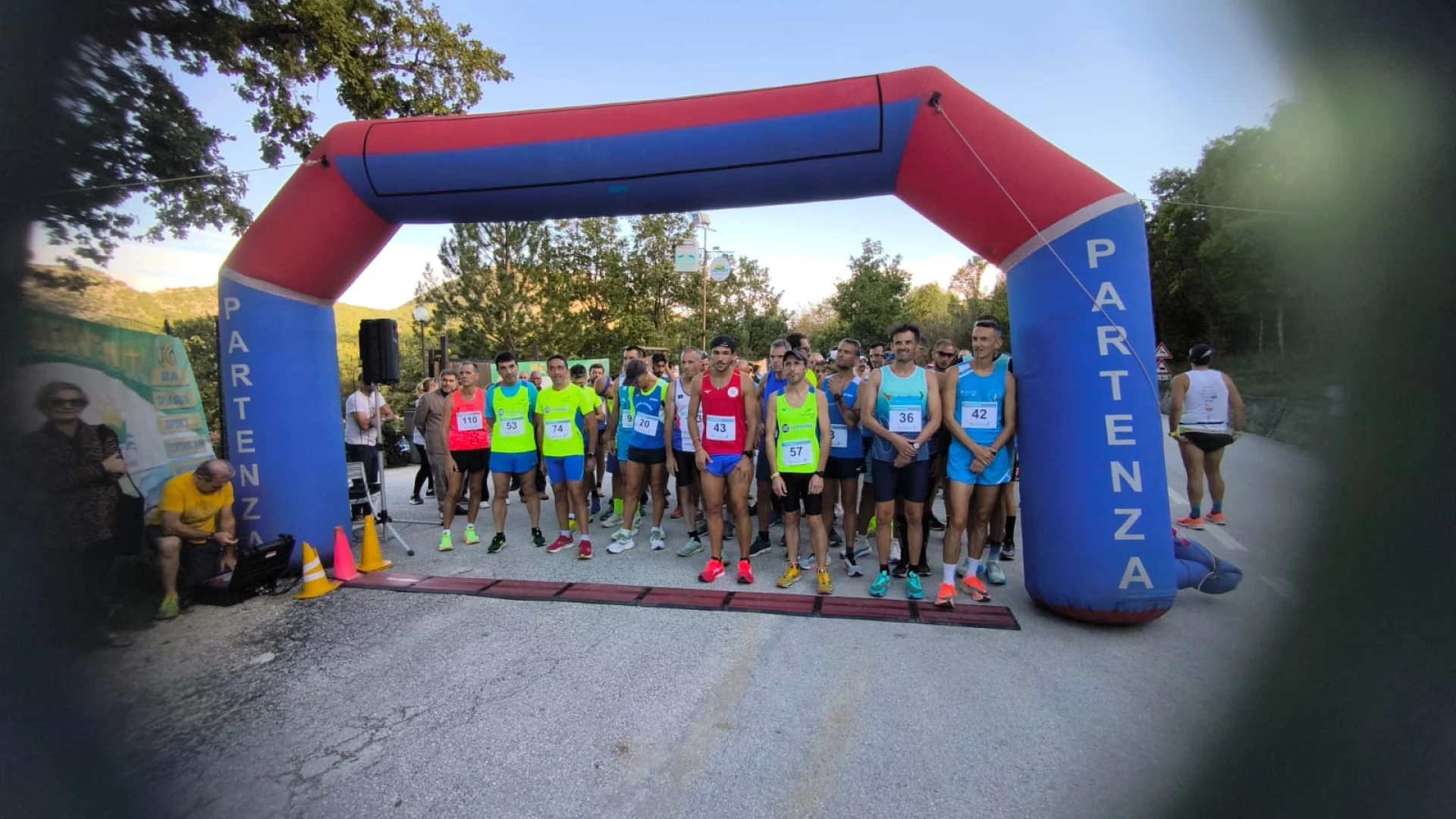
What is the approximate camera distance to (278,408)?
171 inches

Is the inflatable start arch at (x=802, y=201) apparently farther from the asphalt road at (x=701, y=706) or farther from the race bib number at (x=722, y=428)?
the race bib number at (x=722, y=428)

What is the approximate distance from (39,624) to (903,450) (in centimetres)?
389

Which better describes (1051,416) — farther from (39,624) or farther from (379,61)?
(379,61)

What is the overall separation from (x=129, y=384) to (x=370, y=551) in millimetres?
3725

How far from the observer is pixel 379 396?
6.73 metres

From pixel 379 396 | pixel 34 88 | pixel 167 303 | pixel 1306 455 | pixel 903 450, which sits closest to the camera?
pixel 34 88

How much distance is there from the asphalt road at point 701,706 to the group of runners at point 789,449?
0.82 meters

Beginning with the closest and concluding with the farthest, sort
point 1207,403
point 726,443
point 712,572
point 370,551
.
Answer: point 1207,403
point 712,572
point 726,443
point 370,551

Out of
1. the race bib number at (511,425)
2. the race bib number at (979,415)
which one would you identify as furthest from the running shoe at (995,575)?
the race bib number at (511,425)

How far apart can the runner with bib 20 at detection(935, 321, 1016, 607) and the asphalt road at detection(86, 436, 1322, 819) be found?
20.9 inches

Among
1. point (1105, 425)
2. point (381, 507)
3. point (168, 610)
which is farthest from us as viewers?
point (381, 507)

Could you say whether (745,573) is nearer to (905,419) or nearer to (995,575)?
(905,419)

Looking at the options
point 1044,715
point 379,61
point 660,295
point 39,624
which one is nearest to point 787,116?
point 379,61

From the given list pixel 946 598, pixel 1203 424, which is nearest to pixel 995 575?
pixel 946 598
